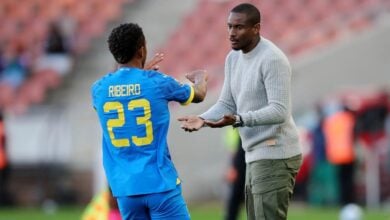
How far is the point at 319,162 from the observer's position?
17562 millimetres

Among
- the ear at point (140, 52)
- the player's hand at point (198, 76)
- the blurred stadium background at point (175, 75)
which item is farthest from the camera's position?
the blurred stadium background at point (175, 75)

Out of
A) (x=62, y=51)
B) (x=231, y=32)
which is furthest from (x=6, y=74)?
(x=231, y=32)

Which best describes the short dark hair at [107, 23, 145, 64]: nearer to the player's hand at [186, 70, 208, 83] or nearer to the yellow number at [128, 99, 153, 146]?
the yellow number at [128, 99, 153, 146]

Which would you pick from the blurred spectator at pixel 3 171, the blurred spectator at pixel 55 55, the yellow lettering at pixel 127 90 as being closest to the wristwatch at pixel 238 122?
the yellow lettering at pixel 127 90

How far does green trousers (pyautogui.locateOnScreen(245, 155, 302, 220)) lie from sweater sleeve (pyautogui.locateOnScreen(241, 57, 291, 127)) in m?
0.37

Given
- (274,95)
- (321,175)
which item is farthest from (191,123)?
(321,175)

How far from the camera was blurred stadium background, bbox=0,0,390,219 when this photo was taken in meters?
17.9

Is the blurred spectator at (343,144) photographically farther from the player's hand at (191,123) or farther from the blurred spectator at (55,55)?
the player's hand at (191,123)

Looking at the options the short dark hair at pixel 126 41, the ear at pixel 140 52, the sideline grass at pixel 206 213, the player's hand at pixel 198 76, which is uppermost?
the short dark hair at pixel 126 41

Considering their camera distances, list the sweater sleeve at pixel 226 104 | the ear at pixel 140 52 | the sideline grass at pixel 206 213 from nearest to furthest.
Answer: the ear at pixel 140 52 < the sweater sleeve at pixel 226 104 < the sideline grass at pixel 206 213

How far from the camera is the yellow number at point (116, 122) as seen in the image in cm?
740

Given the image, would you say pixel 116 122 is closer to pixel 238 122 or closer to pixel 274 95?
pixel 238 122

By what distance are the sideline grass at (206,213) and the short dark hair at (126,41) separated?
7701mm

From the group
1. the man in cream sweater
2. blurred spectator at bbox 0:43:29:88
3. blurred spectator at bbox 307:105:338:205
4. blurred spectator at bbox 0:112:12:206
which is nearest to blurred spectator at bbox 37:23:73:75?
blurred spectator at bbox 0:43:29:88
